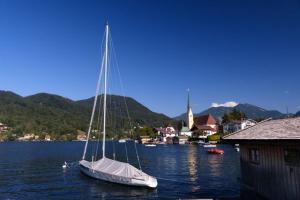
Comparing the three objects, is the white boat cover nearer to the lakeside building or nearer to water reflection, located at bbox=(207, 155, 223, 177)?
the lakeside building

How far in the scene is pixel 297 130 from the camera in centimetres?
2362

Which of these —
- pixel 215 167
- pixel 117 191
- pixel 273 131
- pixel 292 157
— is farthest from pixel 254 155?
pixel 215 167

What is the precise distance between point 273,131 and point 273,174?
10.2 ft

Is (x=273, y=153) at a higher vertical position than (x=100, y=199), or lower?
higher

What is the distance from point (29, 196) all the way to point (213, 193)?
71.1ft

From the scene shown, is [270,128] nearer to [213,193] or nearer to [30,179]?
[213,193]

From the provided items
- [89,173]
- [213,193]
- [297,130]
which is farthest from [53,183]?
[297,130]

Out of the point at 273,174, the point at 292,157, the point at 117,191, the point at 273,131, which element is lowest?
the point at 117,191

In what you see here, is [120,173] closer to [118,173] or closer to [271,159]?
[118,173]

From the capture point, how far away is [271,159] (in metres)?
25.6

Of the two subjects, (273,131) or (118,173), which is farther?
(118,173)

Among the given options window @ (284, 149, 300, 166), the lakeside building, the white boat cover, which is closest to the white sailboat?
the white boat cover

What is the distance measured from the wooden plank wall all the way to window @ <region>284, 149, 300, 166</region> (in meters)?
0.26

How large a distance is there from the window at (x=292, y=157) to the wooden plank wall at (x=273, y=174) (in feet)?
0.84
